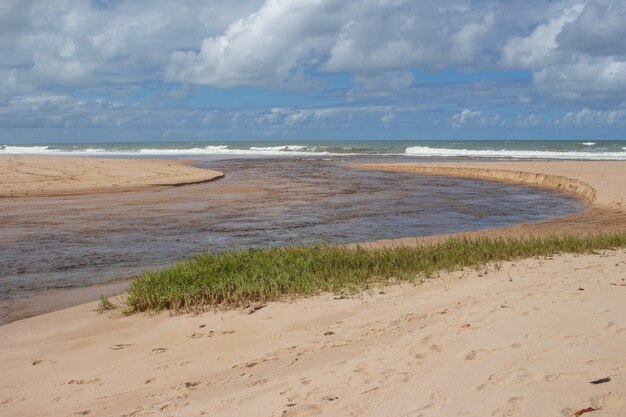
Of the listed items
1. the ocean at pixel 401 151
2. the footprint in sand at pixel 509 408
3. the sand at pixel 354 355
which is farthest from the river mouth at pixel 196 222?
the ocean at pixel 401 151

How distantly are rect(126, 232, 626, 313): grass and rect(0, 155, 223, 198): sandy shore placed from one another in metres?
15.9

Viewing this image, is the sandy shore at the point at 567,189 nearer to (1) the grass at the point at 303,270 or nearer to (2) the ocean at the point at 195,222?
(2) the ocean at the point at 195,222

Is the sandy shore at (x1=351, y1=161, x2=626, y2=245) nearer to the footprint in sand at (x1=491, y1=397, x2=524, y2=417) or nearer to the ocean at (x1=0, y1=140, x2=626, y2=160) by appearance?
the footprint in sand at (x1=491, y1=397, x2=524, y2=417)

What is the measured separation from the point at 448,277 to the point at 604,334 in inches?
126

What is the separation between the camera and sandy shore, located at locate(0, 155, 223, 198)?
2356 centimetres

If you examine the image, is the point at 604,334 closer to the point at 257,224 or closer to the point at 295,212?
the point at 257,224

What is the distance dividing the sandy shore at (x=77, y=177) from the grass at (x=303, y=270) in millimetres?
15912

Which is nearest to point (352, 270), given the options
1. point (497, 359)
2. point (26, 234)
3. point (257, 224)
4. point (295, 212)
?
point (497, 359)

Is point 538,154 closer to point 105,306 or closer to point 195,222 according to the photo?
point 195,222

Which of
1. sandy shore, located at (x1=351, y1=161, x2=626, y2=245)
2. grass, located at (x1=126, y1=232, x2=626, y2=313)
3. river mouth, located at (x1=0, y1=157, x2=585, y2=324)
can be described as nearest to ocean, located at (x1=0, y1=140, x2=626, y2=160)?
sandy shore, located at (x1=351, y1=161, x2=626, y2=245)

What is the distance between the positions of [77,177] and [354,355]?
84.8 ft

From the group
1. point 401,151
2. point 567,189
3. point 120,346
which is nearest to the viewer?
point 120,346

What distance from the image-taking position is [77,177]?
92.4ft

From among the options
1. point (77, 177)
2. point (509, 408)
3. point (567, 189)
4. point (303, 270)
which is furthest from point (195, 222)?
point (567, 189)
